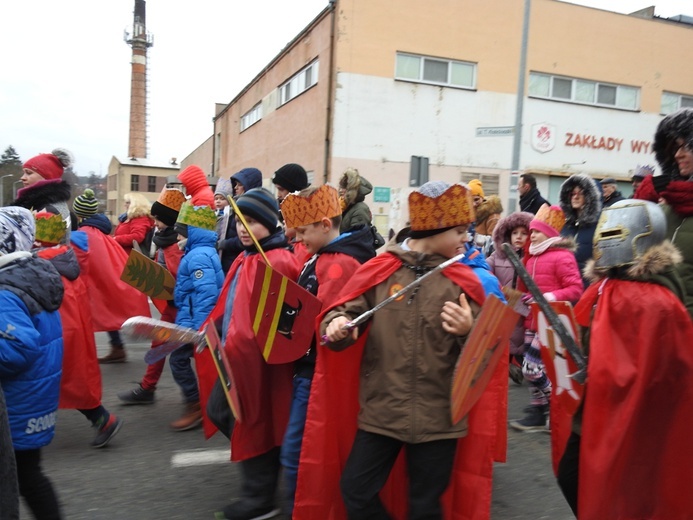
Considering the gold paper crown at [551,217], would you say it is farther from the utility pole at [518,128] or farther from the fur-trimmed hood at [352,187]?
the utility pole at [518,128]

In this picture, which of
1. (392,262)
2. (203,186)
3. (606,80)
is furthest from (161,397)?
(606,80)

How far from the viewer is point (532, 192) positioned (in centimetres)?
752

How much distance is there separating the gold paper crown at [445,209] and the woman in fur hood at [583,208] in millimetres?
3268

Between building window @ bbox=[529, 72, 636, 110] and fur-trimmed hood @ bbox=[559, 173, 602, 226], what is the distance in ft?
40.6

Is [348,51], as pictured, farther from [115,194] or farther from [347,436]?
[115,194]

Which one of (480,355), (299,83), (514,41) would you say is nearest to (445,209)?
(480,355)

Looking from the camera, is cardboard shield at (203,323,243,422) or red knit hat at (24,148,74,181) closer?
cardboard shield at (203,323,243,422)

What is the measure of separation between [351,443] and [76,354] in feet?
6.69

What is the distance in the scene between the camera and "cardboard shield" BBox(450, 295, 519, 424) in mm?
2217

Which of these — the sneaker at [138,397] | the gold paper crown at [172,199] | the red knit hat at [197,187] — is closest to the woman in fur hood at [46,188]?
the gold paper crown at [172,199]

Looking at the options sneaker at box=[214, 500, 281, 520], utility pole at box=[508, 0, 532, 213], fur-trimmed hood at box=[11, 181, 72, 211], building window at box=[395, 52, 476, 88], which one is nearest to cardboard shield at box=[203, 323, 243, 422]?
sneaker at box=[214, 500, 281, 520]

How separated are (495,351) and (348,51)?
45.6ft

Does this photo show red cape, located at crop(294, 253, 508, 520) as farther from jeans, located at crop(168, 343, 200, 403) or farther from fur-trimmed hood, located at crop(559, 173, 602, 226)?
fur-trimmed hood, located at crop(559, 173, 602, 226)

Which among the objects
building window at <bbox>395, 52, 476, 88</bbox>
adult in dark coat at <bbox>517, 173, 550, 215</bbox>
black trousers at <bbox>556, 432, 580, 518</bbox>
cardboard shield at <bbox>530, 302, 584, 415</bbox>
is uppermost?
building window at <bbox>395, 52, 476, 88</bbox>
